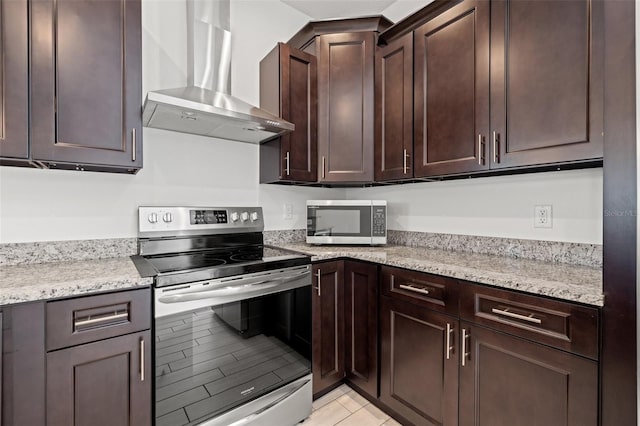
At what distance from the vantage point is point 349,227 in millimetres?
2139

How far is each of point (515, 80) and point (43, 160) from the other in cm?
212

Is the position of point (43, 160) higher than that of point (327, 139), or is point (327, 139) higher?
point (327, 139)

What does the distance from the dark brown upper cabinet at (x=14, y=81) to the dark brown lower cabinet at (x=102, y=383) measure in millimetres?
836

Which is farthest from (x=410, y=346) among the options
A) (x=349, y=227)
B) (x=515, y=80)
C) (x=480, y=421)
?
(x=515, y=80)

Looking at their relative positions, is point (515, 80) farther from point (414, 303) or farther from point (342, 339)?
point (342, 339)

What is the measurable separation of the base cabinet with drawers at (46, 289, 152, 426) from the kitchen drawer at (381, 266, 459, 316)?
117 centimetres

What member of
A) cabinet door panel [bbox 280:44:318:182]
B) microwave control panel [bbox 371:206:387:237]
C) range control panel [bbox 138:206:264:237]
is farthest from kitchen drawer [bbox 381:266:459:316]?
range control panel [bbox 138:206:264:237]

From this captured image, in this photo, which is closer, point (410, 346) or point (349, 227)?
point (410, 346)

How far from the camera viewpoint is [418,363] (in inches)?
60.9

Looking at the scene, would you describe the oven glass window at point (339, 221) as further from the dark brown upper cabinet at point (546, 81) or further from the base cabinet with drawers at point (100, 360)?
the base cabinet with drawers at point (100, 360)

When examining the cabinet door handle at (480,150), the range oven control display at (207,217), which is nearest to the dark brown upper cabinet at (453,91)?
the cabinet door handle at (480,150)

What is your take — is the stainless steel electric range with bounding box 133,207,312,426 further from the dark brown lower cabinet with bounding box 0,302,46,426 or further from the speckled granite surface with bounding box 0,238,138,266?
the dark brown lower cabinet with bounding box 0,302,46,426

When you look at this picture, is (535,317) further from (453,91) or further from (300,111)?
(300,111)

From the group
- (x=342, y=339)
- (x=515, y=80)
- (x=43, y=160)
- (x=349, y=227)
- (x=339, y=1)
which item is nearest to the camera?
(x=43, y=160)
